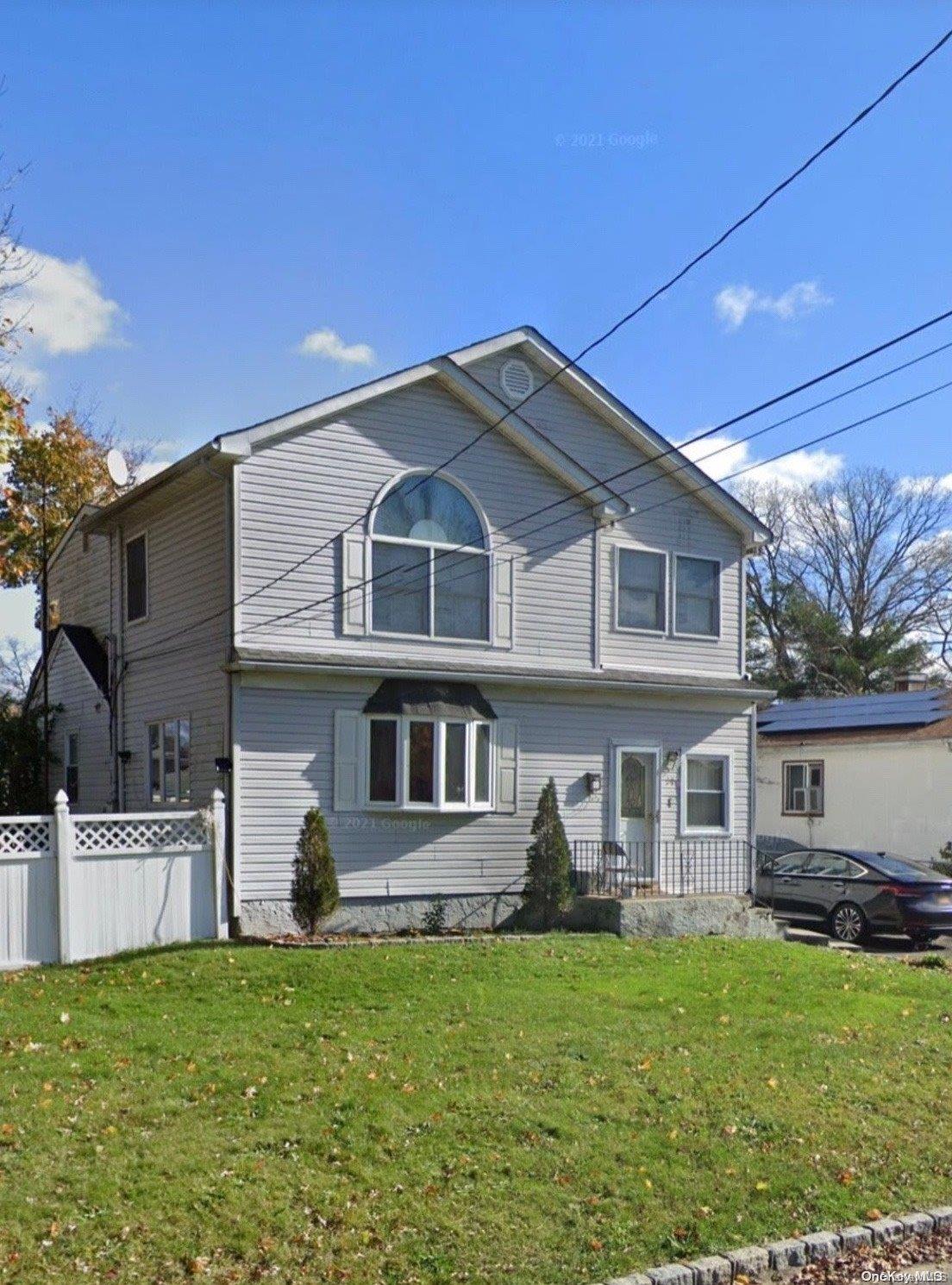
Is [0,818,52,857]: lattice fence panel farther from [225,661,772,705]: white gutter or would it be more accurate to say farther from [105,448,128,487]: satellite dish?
[105,448,128,487]: satellite dish

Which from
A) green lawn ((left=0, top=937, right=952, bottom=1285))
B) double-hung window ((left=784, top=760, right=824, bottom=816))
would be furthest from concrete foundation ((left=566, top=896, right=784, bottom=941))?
double-hung window ((left=784, top=760, right=824, bottom=816))

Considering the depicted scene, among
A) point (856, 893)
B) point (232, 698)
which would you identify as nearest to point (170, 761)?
point (232, 698)

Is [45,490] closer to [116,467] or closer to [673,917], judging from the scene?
[116,467]

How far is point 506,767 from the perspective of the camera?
16.7m

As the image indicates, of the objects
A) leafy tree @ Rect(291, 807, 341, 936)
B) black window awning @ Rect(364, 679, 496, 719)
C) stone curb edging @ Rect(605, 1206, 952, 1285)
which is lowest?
stone curb edging @ Rect(605, 1206, 952, 1285)

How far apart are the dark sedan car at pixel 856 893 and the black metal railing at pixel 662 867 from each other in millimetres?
1444

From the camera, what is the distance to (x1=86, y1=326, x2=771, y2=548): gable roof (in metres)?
15.2

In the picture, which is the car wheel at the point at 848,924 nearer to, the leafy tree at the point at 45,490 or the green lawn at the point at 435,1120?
the green lawn at the point at 435,1120

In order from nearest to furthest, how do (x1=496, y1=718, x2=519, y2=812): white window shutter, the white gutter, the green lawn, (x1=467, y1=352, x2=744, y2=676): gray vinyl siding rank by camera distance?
1. the green lawn
2. the white gutter
3. (x1=496, y1=718, x2=519, y2=812): white window shutter
4. (x1=467, y1=352, x2=744, y2=676): gray vinyl siding

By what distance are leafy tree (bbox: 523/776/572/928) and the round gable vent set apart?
236 inches

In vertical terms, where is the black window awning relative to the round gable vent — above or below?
below

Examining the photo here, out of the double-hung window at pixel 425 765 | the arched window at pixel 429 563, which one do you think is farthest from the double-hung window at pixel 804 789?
the arched window at pixel 429 563

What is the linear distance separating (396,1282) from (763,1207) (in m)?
2.27

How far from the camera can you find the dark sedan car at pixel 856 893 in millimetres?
17812
